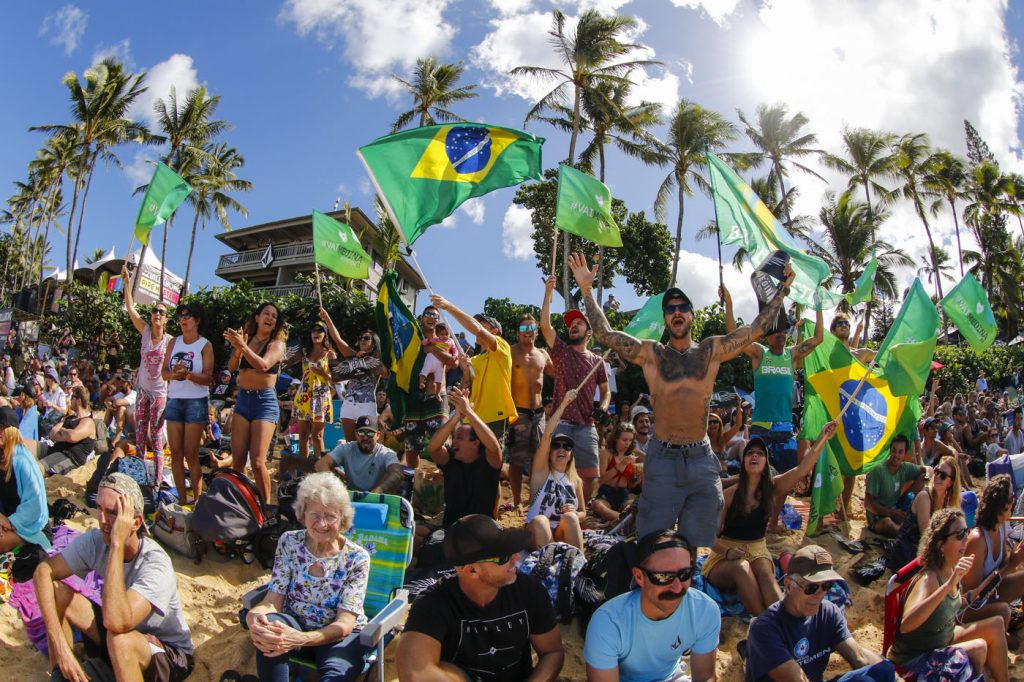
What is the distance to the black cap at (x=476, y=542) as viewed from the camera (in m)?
2.95

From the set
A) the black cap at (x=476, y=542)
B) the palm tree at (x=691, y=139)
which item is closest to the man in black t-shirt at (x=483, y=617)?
the black cap at (x=476, y=542)

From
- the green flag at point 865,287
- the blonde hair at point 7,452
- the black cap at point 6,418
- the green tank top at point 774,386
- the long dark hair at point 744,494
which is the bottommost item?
the long dark hair at point 744,494

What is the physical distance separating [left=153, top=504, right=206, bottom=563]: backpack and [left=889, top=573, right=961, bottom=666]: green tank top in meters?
4.82

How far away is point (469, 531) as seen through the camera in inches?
117

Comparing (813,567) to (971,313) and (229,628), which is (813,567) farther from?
(971,313)

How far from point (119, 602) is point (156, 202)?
15.2 ft

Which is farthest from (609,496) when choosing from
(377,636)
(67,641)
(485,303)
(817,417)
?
(485,303)

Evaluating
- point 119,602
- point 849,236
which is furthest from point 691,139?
point 119,602

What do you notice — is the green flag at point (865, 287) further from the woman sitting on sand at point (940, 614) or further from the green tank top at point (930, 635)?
the green tank top at point (930, 635)

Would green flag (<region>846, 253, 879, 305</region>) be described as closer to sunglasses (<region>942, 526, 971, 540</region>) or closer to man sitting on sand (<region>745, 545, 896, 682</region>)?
sunglasses (<region>942, 526, 971, 540</region>)

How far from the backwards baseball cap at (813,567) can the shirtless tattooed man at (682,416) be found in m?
0.68

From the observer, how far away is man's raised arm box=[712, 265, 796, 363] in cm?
427

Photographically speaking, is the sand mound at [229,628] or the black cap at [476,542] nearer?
the black cap at [476,542]

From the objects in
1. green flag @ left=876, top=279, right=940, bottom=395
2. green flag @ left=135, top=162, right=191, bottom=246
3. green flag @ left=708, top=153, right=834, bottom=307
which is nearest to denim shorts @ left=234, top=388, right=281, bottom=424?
green flag @ left=135, top=162, right=191, bottom=246
